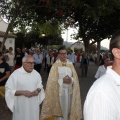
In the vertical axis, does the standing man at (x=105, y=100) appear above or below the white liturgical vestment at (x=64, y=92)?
above

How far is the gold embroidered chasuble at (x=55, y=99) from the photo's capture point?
271 inches

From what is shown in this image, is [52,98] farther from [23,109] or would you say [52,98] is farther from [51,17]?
[51,17]

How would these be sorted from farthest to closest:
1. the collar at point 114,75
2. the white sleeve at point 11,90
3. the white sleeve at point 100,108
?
the white sleeve at point 11,90 < the collar at point 114,75 < the white sleeve at point 100,108

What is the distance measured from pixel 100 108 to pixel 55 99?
552 cm

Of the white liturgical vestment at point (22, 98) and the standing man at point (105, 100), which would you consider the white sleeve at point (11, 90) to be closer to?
the white liturgical vestment at point (22, 98)

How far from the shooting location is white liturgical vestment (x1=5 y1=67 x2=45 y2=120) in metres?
5.52

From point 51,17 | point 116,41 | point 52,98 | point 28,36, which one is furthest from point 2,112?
point 28,36

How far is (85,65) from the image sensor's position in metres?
18.5

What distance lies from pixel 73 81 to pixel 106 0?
6917mm

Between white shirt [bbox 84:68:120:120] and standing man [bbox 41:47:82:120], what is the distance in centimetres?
520

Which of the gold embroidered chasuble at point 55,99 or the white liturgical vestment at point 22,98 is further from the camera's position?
the gold embroidered chasuble at point 55,99

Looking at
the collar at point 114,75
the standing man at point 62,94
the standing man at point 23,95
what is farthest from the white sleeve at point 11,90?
the collar at point 114,75

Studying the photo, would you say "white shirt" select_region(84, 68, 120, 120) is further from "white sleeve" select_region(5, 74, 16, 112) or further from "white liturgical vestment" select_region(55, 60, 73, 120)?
"white liturgical vestment" select_region(55, 60, 73, 120)

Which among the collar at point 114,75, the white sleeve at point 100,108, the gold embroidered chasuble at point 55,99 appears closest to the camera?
the white sleeve at point 100,108
